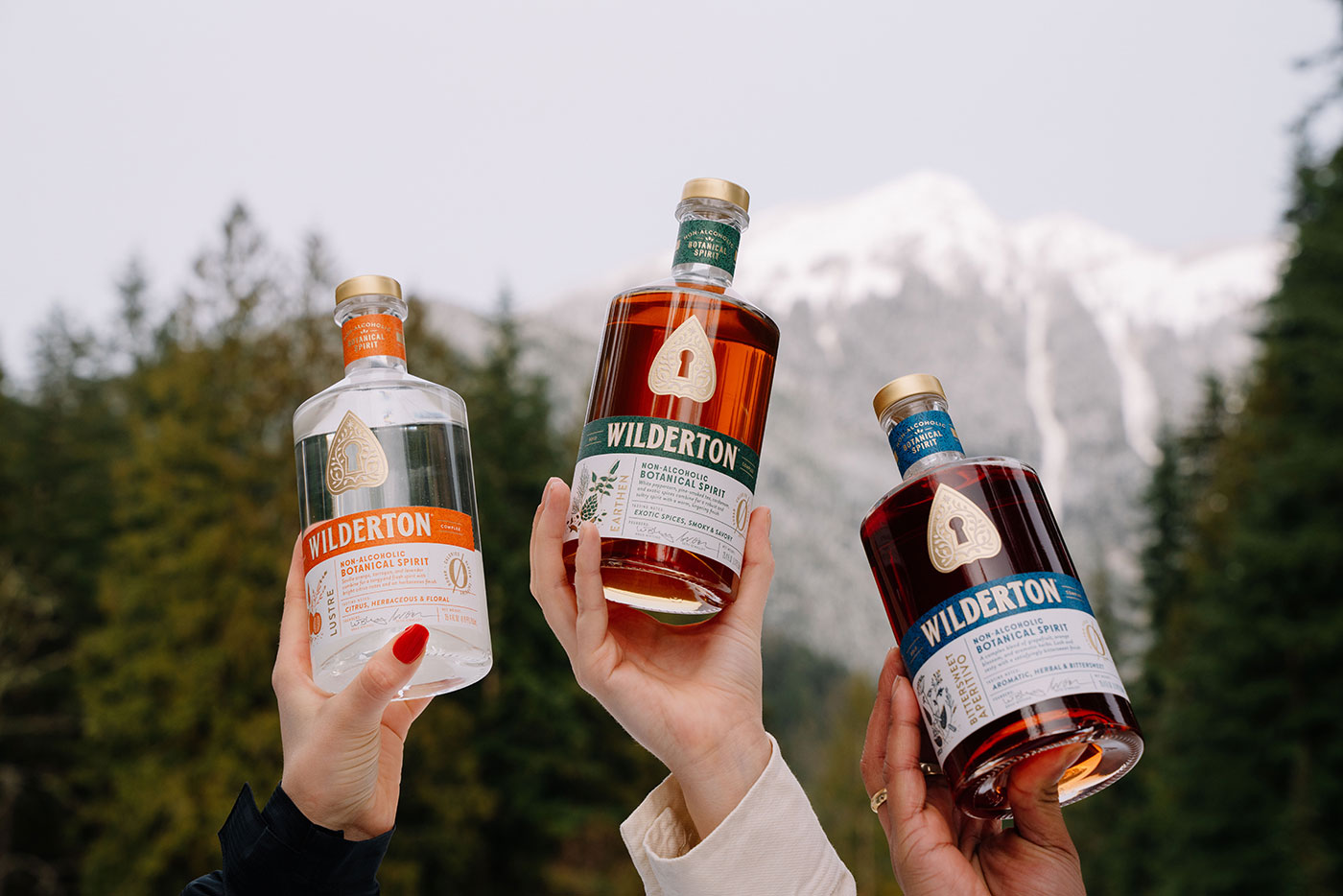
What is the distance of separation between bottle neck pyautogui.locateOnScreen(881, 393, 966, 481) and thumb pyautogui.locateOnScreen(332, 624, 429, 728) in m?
0.94

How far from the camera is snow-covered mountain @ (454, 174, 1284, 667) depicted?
319 ft

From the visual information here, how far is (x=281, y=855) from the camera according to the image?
187 centimetres

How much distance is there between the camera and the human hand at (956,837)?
1923 mm

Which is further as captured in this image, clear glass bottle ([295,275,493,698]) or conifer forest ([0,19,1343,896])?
conifer forest ([0,19,1343,896])

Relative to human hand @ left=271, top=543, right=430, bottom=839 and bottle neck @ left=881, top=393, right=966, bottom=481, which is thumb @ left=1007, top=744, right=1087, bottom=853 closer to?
bottle neck @ left=881, top=393, right=966, bottom=481

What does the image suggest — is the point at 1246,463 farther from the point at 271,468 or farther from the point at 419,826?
the point at 271,468

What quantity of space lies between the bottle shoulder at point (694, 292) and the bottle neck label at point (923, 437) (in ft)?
1.14

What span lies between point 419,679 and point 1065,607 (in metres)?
1.15

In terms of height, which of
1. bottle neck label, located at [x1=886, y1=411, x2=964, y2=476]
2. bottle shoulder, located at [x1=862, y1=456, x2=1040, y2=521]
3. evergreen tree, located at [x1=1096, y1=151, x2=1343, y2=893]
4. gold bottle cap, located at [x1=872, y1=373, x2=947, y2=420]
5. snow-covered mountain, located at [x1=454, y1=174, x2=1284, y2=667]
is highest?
snow-covered mountain, located at [x1=454, y1=174, x2=1284, y2=667]

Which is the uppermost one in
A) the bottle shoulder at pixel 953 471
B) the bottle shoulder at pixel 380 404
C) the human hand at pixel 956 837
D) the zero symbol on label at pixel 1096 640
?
the bottle shoulder at pixel 380 404
